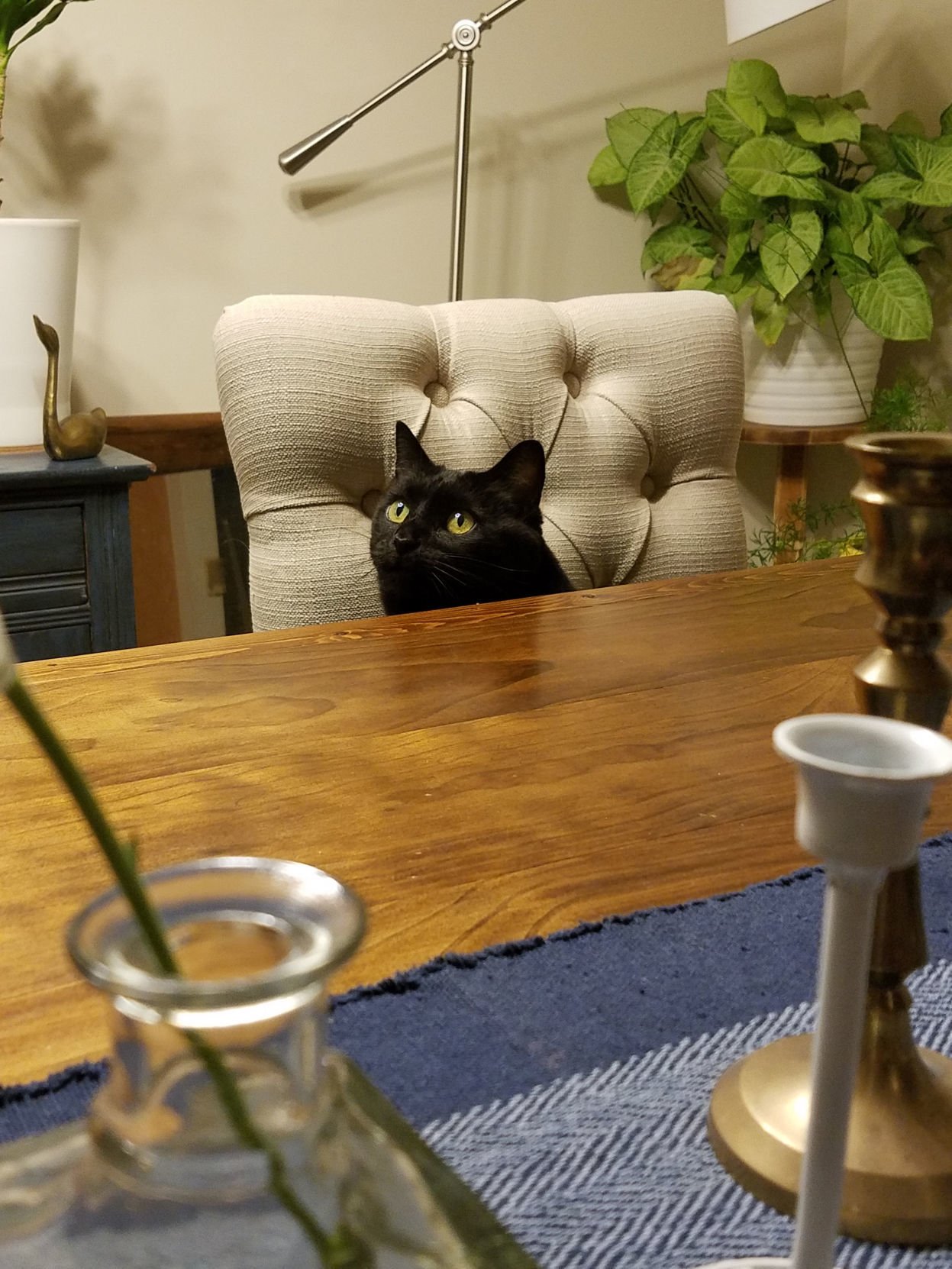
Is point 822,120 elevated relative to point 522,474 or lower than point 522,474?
elevated

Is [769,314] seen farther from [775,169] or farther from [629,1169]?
[629,1169]

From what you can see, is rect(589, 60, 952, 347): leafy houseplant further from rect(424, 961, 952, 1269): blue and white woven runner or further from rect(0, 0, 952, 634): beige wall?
rect(424, 961, 952, 1269): blue and white woven runner

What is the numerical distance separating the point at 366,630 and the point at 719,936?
546 mm

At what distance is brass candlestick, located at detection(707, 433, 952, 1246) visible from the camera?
0.33 metres

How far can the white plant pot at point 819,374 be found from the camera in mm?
2543

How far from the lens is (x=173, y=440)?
7.57ft

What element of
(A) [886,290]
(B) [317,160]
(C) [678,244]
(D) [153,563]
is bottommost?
(D) [153,563]

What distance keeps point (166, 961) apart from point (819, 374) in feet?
8.28

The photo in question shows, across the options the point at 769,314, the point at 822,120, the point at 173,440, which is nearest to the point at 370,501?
the point at 173,440

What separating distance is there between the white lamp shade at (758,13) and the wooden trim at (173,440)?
3.76ft

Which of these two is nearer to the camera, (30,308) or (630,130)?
(30,308)

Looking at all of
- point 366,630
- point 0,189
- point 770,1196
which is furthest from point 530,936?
point 0,189

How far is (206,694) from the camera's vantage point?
859 millimetres

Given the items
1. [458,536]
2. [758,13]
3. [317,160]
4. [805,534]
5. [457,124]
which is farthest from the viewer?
[805,534]
